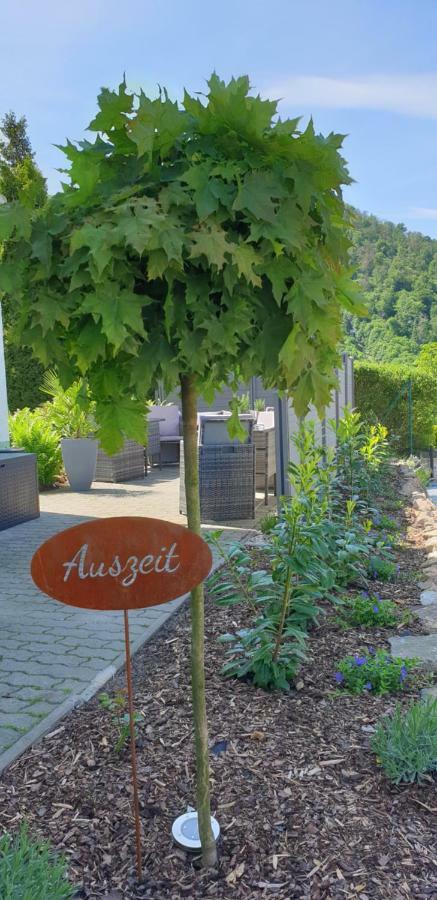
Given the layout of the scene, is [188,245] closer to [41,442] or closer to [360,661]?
[360,661]

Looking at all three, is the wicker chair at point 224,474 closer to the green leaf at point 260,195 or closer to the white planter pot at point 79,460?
the white planter pot at point 79,460

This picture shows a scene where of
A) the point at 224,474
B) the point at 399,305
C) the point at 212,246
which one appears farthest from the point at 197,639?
the point at 399,305

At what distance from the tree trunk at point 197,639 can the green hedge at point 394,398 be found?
13522 millimetres

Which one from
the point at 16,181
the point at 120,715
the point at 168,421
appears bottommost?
the point at 120,715

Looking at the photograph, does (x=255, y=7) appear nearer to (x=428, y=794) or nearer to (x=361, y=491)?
(x=361, y=491)

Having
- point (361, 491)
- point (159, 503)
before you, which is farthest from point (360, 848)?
point (159, 503)

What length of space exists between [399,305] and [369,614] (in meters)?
34.4

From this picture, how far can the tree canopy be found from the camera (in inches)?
51.0

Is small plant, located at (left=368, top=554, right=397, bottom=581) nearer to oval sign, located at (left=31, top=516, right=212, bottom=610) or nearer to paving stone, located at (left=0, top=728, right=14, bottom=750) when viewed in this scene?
paving stone, located at (left=0, top=728, right=14, bottom=750)

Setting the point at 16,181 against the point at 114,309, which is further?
the point at 16,181

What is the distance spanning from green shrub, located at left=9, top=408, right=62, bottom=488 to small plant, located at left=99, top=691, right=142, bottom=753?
6.27 metres

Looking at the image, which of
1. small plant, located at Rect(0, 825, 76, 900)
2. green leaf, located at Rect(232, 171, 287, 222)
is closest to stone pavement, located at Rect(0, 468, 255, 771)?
small plant, located at Rect(0, 825, 76, 900)

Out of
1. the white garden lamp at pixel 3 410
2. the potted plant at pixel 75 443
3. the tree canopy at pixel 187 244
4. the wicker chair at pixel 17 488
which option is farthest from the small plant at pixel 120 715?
the potted plant at pixel 75 443

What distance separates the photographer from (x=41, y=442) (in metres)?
8.66
